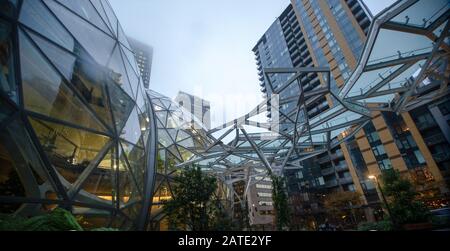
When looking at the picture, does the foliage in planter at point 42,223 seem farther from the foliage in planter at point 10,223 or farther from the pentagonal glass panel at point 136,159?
the pentagonal glass panel at point 136,159

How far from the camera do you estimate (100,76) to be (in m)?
8.85

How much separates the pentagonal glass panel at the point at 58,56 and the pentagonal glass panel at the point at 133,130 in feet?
11.1

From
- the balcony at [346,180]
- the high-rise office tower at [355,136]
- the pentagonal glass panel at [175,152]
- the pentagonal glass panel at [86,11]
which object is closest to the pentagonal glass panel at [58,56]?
the pentagonal glass panel at [86,11]

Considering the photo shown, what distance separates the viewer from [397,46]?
41.6ft

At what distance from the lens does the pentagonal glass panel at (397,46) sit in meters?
12.1

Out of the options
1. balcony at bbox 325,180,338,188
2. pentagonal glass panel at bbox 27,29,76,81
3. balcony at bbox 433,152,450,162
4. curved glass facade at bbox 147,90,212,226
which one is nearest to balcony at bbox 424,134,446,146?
balcony at bbox 433,152,450,162

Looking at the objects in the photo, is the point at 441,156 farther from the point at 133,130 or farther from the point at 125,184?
the point at 125,184

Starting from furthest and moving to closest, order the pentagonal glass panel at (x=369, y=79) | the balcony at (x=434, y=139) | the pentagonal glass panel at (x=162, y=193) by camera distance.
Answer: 1. the balcony at (x=434, y=139)
2. the pentagonal glass panel at (x=162, y=193)
3. the pentagonal glass panel at (x=369, y=79)

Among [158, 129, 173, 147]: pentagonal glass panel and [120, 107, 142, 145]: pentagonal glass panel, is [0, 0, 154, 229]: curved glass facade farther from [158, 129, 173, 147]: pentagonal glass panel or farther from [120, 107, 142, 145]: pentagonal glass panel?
[158, 129, 173, 147]: pentagonal glass panel

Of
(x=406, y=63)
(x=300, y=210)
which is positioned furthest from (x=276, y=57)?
(x=406, y=63)

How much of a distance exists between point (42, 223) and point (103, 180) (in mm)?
3395

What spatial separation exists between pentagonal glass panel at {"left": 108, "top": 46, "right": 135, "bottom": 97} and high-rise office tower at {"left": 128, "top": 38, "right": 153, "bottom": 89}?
155563mm

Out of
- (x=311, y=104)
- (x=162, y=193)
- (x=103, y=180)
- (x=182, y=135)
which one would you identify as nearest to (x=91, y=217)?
(x=103, y=180)

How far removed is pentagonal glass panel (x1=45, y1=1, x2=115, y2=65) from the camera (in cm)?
800
